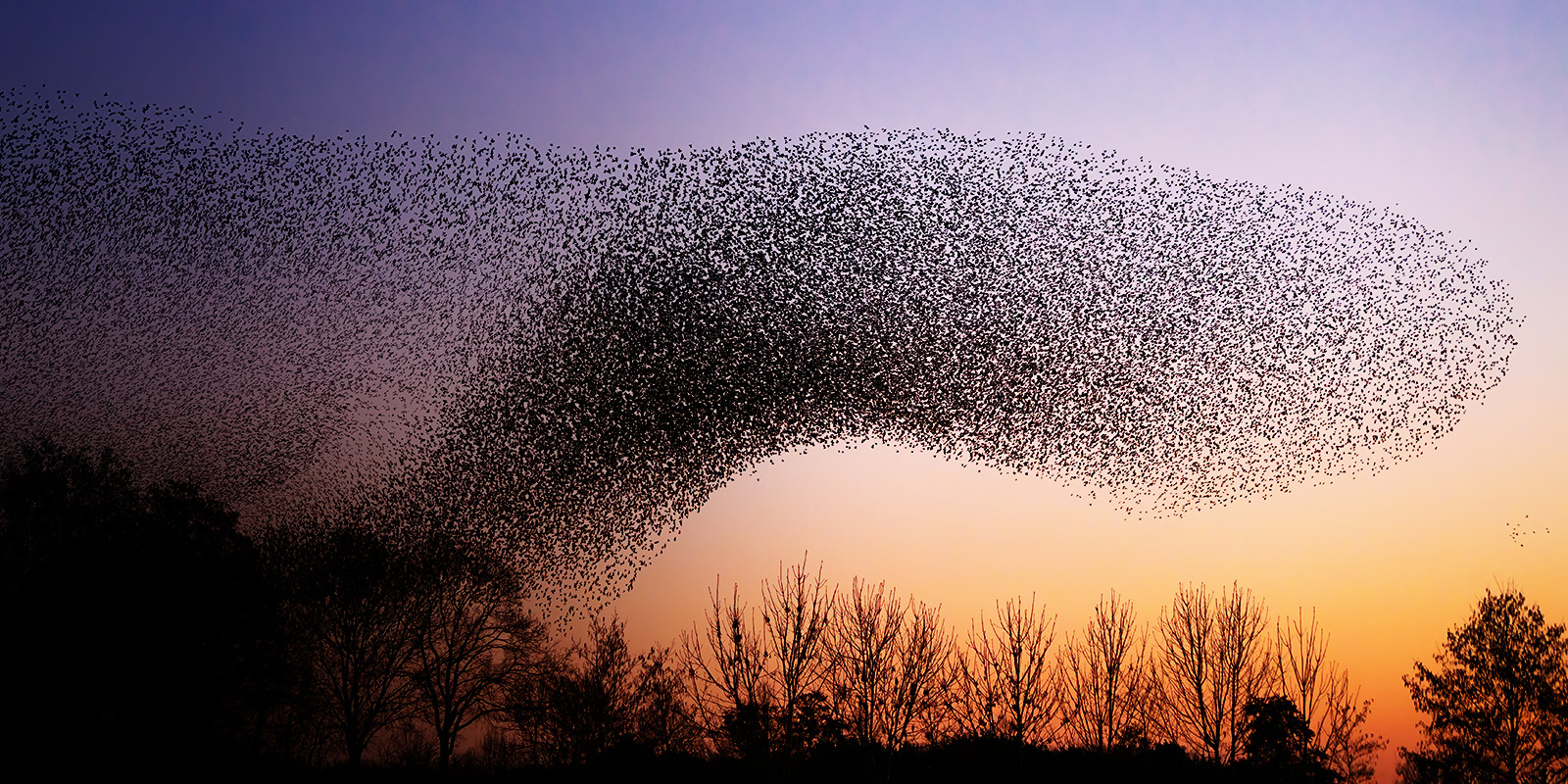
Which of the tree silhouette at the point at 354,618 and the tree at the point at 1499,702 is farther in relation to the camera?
the tree silhouette at the point at 354,618

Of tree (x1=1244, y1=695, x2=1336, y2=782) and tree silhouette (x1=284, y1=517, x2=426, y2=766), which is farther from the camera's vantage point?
tree silhouette (x1=284, y1=517, x2=426, y2=766)

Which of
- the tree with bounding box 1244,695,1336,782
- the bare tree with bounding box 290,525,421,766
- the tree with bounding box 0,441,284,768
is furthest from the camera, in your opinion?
the bare tree with bounding box 290,525,421,766

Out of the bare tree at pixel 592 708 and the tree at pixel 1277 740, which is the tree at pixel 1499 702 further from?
the bare tree at pixel 592 708

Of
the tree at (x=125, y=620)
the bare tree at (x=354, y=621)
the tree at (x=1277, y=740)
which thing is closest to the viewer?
the tree at (x=1277, y=740)

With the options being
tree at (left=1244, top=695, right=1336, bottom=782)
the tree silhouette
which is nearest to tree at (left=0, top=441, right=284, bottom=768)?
the tree silhouette

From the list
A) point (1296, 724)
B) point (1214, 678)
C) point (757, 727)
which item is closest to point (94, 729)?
point (757, 727)

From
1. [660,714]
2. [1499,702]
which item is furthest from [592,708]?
[1499,702]

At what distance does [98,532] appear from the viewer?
110ft

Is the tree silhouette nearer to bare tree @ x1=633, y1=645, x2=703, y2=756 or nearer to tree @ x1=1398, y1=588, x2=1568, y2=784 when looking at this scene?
bare tree @ x1=633, y1=645, x2=703, y2=756

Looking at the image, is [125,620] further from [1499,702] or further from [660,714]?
[1499,702]

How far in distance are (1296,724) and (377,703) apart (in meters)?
31.6

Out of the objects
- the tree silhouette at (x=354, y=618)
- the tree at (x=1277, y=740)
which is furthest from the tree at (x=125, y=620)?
the tree at (x=1277, y=740)

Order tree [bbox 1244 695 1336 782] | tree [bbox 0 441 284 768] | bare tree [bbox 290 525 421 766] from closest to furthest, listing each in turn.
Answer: tree [bbox 1244 695 1336 782] < tree [bbox 0 441 284 768] < bare tree [bbox 290 525 421 766]

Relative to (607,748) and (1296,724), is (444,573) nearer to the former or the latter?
(607,748)
